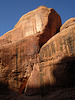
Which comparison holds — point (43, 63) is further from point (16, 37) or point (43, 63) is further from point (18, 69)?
point (16, 37)

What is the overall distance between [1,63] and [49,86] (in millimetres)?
5439

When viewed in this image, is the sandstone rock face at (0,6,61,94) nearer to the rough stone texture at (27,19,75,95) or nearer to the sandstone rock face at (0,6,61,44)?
the sandstone rock face at (0,6,61,44)

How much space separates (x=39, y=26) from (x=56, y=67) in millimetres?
6420

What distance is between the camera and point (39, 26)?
1266cm

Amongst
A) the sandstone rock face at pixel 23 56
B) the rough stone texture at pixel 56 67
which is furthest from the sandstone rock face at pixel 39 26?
the rough stone texture at pixel 56 67

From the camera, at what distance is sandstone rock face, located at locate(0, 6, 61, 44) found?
41.0 ft

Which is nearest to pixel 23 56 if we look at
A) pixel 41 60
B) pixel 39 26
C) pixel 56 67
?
pixel 41 60

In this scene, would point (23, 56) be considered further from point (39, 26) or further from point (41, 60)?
point (39, 26)

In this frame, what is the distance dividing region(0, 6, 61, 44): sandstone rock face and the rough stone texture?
151 inches

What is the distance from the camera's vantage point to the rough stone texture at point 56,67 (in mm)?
7402

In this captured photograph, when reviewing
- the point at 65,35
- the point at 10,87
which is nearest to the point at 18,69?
the point at 10,87

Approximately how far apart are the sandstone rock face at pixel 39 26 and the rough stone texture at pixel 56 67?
12.6 ft

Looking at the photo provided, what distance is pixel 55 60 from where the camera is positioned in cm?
816

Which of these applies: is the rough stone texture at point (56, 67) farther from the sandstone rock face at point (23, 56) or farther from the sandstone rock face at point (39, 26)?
the sandstone rock face at point (39, 26)
